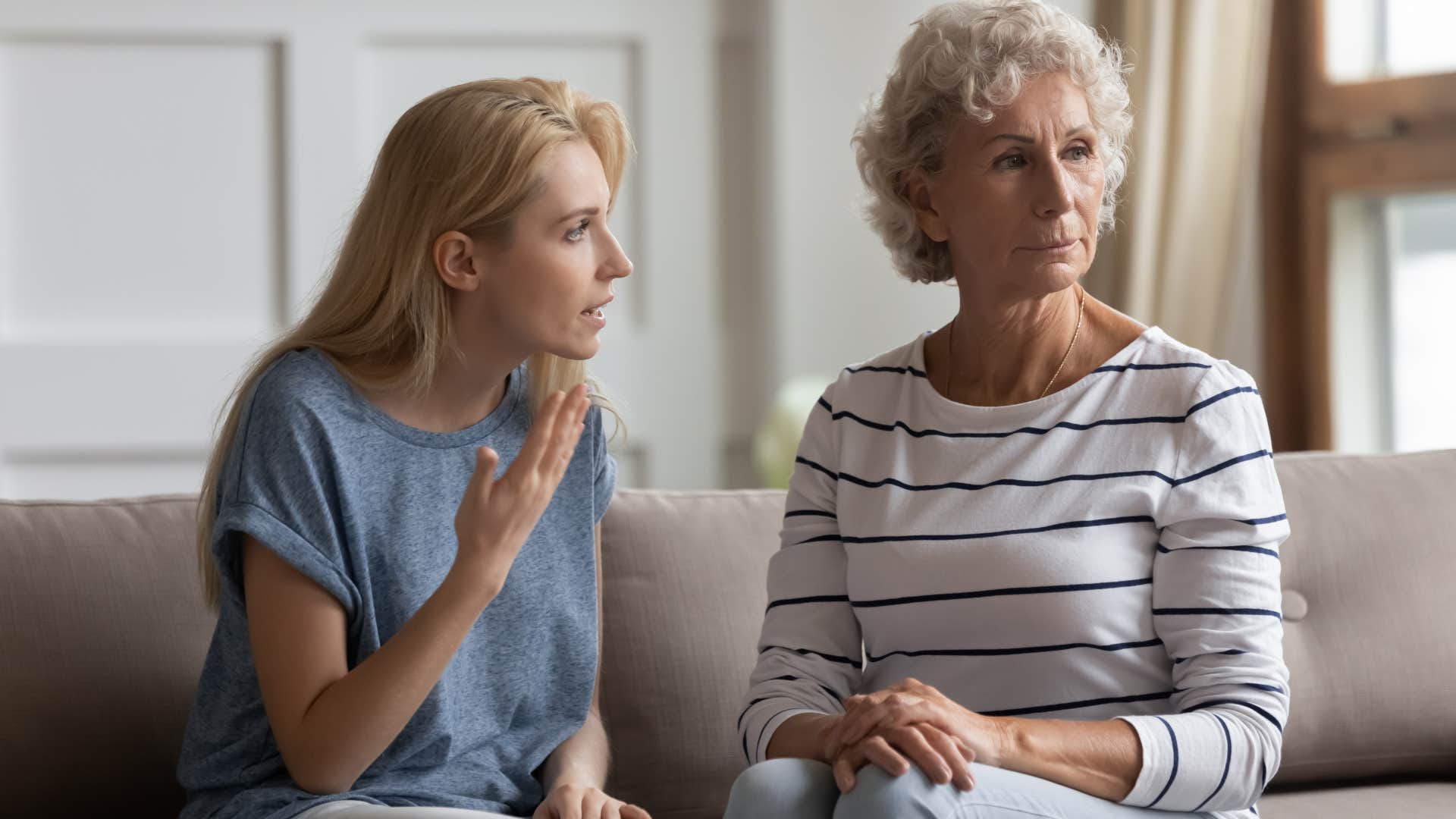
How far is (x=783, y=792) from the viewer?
4.16 ft

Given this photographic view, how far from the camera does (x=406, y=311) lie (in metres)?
1.38

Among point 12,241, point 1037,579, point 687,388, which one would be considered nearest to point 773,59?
point 687,388

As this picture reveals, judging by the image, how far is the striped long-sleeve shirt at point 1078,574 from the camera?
1.31 metres

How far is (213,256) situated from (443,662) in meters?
2.14

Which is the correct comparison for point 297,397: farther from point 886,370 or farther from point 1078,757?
point 1078,757

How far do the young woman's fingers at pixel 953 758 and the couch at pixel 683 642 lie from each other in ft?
1.87

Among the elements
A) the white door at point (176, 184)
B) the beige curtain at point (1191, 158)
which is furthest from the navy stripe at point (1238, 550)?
the white door at point (176, 184)

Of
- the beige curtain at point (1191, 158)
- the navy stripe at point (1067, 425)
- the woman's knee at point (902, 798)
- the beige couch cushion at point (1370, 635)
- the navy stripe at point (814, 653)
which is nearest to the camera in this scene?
the woman's knee at point (902, 798)

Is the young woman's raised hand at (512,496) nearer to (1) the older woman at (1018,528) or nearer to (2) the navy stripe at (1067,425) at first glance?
(1) the older woman at (1018,528)

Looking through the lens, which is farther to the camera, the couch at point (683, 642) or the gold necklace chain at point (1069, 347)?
the couch at point (683, 642)

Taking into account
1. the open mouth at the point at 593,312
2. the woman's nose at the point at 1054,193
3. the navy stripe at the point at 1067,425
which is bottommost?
the navy stripe at the point at 1067,425

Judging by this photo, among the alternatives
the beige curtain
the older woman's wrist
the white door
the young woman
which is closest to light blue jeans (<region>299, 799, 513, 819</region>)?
the young woman

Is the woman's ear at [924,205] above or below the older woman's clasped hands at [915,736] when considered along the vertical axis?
Answer: above

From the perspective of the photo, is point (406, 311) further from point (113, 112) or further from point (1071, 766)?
point (113, 112)
